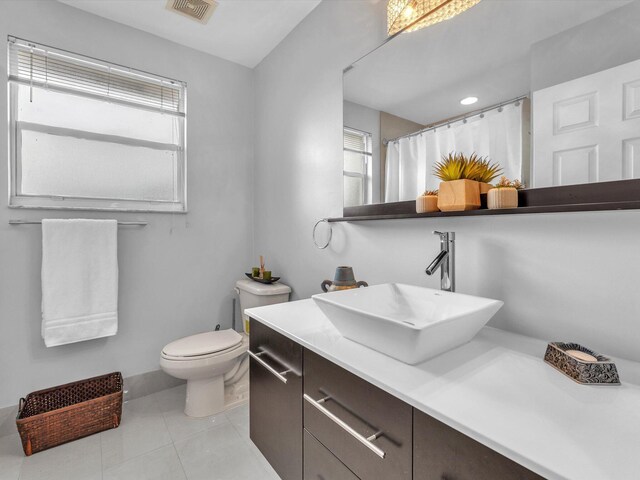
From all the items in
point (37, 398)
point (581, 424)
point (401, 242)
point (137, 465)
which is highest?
point (401, 242)

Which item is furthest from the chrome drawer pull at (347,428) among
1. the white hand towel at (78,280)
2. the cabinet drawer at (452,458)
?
the white hand towel at (78,280)

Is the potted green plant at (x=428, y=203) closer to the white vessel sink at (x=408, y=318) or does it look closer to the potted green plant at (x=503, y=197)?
the potted green plant at (x=503, y=197)


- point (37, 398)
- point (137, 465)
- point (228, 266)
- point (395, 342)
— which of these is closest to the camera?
point (395, 342)

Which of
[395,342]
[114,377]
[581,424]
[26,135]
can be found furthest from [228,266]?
[581,424]

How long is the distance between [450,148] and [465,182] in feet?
0.81

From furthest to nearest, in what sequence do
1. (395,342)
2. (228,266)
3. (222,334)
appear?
(228,266)
(222,334)
(395,342)

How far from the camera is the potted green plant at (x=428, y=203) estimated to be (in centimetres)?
120

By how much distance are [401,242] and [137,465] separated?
1768mm

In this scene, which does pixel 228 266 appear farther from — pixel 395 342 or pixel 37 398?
pixel 395 342

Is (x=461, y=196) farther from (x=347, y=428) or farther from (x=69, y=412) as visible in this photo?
(x=69, y=412)

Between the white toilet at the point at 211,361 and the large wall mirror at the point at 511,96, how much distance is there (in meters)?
1.06

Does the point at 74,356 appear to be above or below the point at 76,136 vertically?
below

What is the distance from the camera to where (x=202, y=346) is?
1.95m

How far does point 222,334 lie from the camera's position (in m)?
2.15
